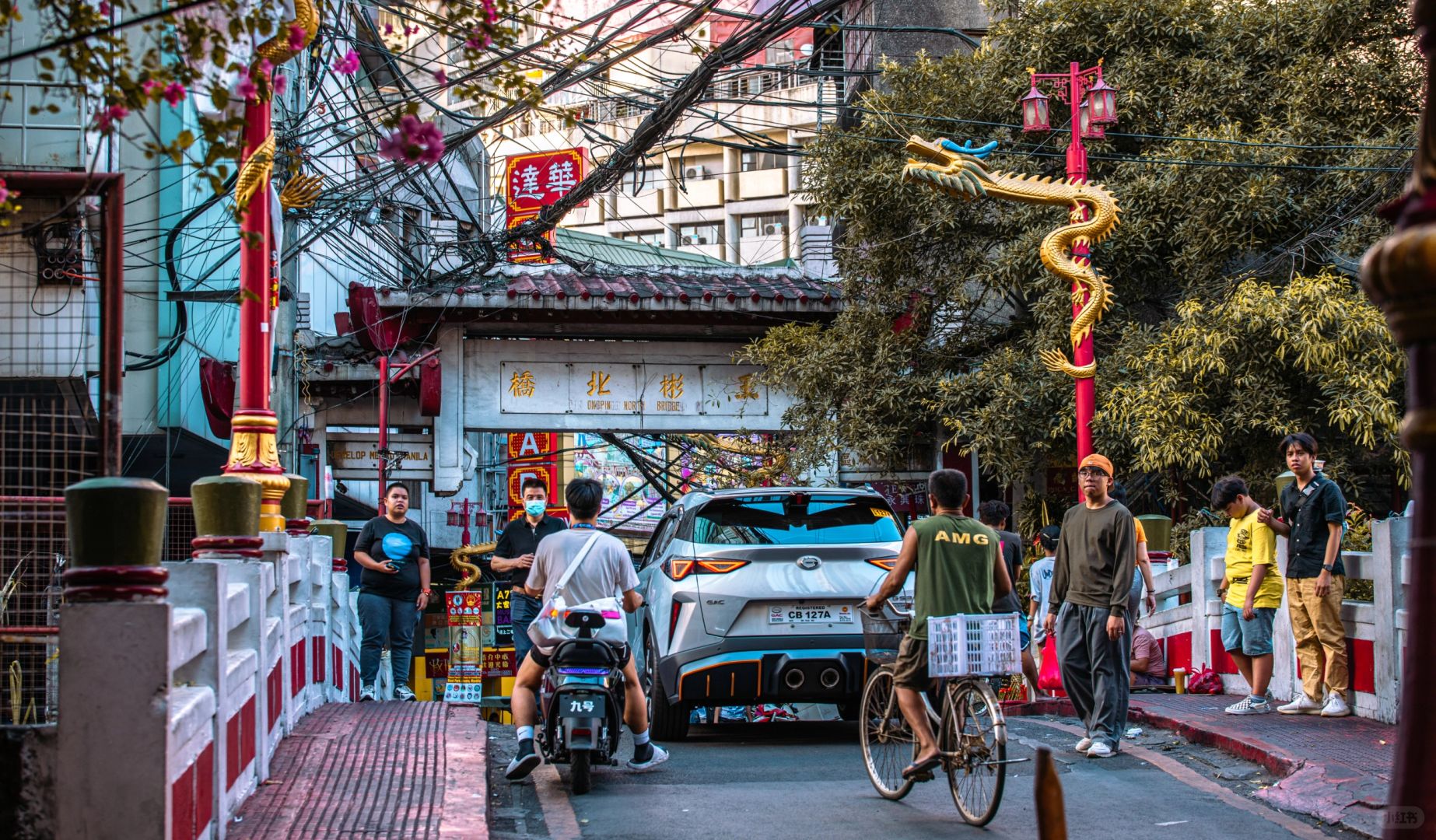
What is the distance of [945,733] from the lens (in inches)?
272

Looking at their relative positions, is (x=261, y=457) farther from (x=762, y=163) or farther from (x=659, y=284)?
(x=762, y=163)

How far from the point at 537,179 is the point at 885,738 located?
684 inches

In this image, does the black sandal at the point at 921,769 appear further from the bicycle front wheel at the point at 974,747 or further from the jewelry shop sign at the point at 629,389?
the jewelry shop sign at the point at 629,389

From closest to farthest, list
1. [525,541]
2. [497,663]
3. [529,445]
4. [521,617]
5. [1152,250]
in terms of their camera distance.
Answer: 1. [521,617]
2. [525,541]
3. [1152,250]
4. [497,663]
5. [529,445]

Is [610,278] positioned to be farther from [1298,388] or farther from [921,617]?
[921,617]

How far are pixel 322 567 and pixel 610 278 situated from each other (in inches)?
369

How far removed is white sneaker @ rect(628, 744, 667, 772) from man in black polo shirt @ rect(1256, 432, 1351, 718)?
4.35m

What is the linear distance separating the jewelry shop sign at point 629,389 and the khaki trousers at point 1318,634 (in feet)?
32.9

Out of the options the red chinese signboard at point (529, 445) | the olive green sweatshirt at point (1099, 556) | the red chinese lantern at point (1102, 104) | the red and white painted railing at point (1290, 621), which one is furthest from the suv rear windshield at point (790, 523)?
the red chinese signboard at point (529, 445)

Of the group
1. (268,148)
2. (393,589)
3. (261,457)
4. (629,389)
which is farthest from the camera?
(629,389)

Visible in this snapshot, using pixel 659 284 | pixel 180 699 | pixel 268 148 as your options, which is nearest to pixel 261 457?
pixel 268 148

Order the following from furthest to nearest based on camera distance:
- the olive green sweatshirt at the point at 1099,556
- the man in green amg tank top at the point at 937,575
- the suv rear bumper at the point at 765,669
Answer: the suv rear bumper at the point at 765,669
the olive green sweatshirt at the point at 1099,556
the man in green amg tank top at the point at 937,575

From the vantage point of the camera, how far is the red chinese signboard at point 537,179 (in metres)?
22.7

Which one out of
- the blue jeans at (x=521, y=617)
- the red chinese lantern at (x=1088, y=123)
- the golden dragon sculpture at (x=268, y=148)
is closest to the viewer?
the golden dragon sculpture at (x=268, y=148)
